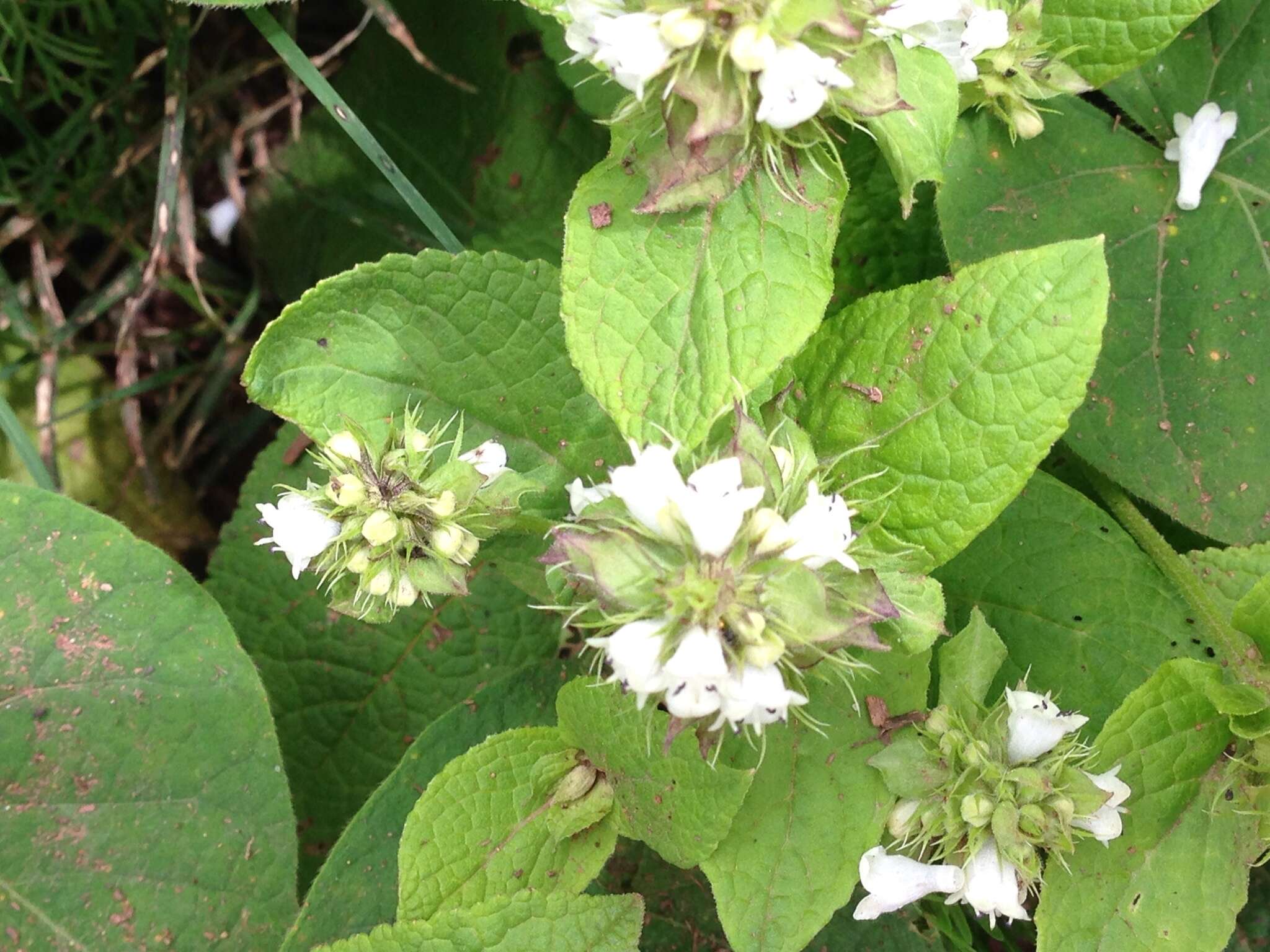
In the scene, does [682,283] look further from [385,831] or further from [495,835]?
[385,831]

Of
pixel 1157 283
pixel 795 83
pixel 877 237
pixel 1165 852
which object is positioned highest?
pixel 795 83

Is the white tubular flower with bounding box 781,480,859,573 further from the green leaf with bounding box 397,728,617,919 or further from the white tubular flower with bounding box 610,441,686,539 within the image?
the green leaf with bounding box 397,728,617,919

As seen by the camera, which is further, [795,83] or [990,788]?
[990,788]

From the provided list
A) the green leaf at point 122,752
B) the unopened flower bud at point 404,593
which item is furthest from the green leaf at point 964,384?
the green leaf at point 122,752

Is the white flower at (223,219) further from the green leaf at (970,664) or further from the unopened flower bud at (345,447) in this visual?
the green leaf at (970,664)

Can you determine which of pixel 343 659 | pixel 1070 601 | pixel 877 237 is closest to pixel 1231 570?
pixel 1070 601

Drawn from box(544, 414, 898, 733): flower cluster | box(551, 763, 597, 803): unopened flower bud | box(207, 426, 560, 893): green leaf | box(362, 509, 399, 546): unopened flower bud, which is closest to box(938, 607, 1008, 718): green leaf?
box(544, 414, 898, 733): flower cluster

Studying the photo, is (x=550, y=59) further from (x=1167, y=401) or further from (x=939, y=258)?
(x=1167, y=401)
